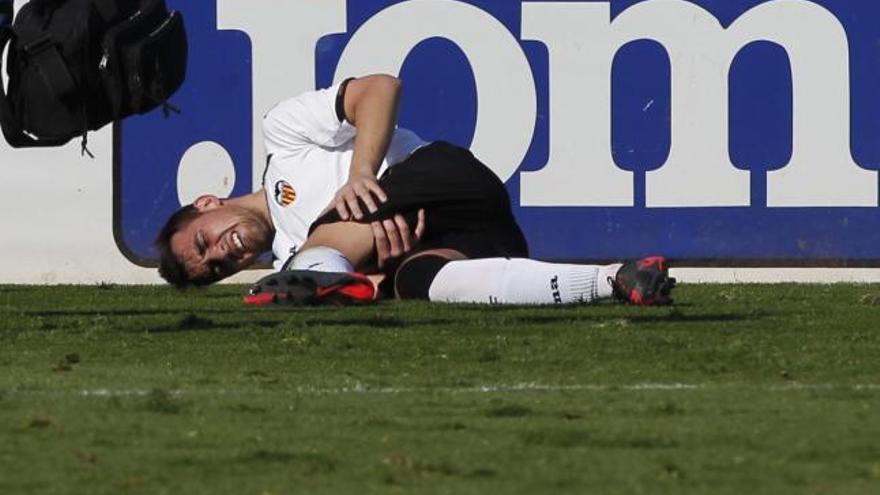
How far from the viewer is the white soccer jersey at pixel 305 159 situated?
749cm

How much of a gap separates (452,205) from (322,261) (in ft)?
1.65

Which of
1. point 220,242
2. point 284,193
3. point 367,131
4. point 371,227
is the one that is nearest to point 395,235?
point 371,227

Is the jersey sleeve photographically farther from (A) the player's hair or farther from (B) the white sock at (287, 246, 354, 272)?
(B) the white sock at (287, 246, 354, 272)

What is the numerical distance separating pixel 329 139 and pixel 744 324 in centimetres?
181

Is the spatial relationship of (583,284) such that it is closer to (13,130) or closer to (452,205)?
(452,205)

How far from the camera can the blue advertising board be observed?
9195 millimetres

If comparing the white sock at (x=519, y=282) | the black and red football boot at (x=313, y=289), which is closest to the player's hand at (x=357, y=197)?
the black and red football boot at (x=313, y=289)

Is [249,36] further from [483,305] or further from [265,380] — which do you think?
[265,380]

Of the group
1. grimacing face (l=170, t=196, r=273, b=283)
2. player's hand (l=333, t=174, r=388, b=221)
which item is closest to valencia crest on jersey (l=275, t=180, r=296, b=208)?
grimacing face (l=170, t=196, r=273, b=283)

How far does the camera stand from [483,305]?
691cm

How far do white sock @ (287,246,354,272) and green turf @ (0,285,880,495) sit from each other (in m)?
0.14

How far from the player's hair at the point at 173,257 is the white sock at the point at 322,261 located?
766mm

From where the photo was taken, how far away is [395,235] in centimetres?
706

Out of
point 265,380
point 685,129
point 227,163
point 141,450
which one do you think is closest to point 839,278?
point 685,129
